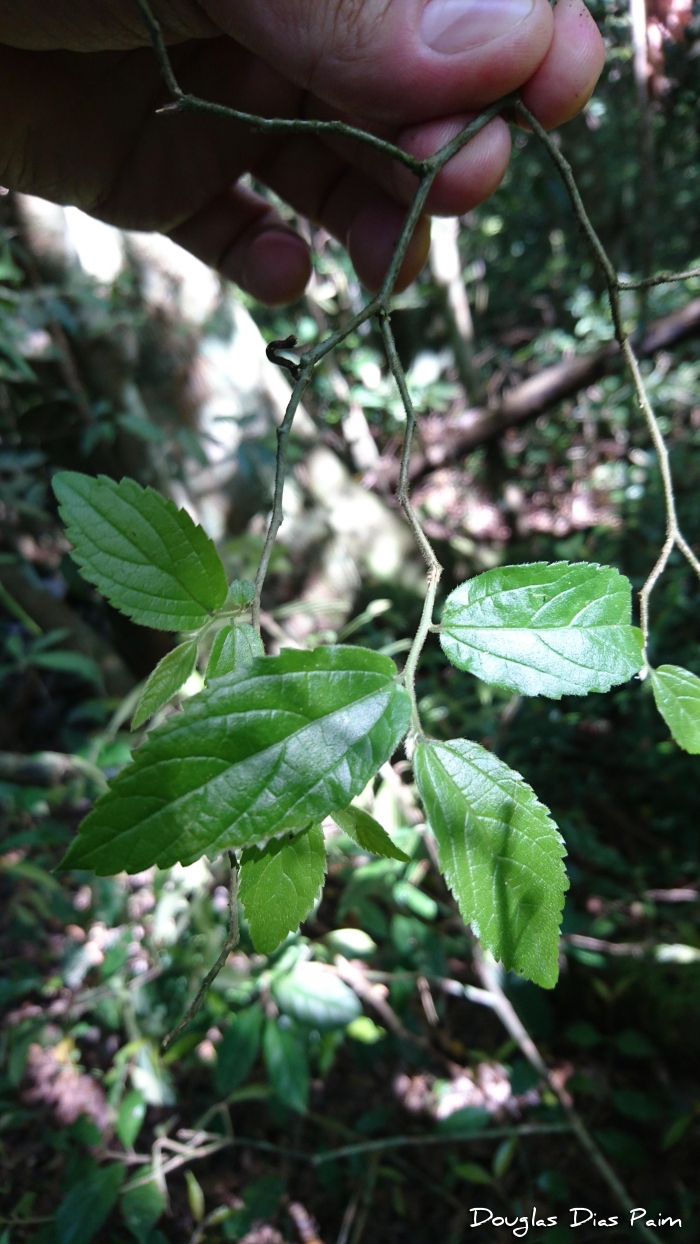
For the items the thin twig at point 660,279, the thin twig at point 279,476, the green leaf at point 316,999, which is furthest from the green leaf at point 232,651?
the green leaf at point 316,999

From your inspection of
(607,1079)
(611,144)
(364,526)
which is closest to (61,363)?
(364,526)

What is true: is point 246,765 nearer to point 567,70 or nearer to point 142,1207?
point 567,70

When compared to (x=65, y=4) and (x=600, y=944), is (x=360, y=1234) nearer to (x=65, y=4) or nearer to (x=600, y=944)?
(x=600, y=944)

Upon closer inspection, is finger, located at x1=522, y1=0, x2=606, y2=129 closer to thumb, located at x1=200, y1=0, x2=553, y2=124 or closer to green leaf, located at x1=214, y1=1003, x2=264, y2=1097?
thumb, located at x1=200, y1=0, x2=553, y2=124

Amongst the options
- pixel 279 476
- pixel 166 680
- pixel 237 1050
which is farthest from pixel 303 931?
pixel 279 476

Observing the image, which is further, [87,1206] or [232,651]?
[87,1206]

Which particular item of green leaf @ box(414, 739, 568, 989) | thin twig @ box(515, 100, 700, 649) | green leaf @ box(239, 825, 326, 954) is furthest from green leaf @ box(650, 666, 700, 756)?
green leaf @ box(239, 825, 326, 954)
